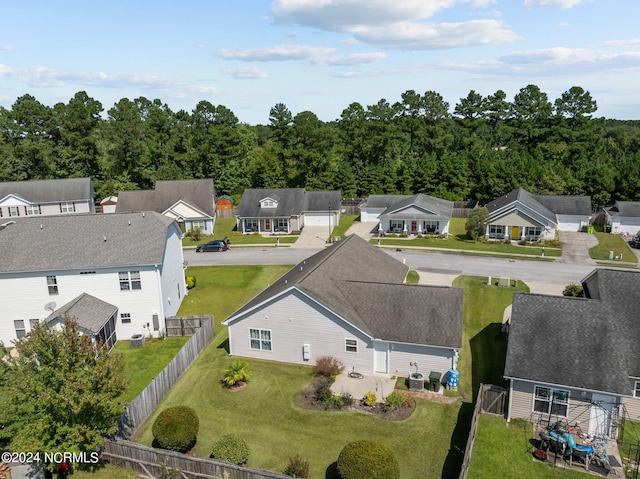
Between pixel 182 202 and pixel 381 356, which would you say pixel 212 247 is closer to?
pixel 182 202

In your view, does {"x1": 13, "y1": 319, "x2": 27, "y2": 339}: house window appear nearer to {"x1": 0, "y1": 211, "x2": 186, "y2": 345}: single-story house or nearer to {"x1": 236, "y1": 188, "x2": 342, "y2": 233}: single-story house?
{"x1": 0, "y1": 211, "x2": 186, "y2": 345}: single-story house

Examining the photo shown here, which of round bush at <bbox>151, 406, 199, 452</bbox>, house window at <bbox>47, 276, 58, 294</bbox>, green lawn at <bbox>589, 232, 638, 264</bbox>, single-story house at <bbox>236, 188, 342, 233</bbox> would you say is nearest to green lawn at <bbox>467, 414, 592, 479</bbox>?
round bush at <bbox>151, 406, 199, 452</bbox>

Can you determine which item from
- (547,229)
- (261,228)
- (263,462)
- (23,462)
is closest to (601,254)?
(547,229)

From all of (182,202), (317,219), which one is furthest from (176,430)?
(317,219)

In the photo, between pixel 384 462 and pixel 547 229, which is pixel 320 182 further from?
pixel 384 462

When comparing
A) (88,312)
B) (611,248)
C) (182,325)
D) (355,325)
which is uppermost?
(355,325)
